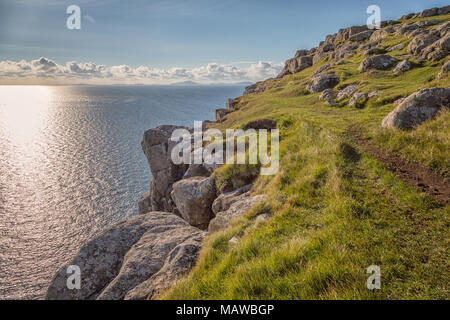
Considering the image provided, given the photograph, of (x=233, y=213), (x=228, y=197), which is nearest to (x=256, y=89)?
(x=228, y=197)

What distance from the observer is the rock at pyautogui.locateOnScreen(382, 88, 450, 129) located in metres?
10.9

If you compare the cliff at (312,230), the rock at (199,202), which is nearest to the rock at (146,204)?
the rock at (199,202)

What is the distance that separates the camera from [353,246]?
511cm

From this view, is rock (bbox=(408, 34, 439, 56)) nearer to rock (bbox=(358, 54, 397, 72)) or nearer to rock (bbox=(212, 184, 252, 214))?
rock (bbox=(358, 54, 397, 72))

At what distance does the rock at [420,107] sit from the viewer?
10859 mm

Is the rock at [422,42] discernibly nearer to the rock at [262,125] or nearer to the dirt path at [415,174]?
the rock at [262,125]

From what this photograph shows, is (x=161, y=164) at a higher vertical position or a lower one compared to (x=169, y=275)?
higher

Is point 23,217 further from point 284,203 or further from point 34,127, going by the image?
point 34,127

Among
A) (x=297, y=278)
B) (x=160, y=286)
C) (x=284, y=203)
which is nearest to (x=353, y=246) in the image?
(x=297, y=278)

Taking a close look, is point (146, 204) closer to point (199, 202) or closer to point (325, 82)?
point (199, 202)

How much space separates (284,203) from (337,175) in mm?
2618

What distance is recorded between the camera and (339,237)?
5457 mm

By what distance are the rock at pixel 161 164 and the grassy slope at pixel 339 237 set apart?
1010 inches

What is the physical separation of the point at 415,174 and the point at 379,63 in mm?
41286
